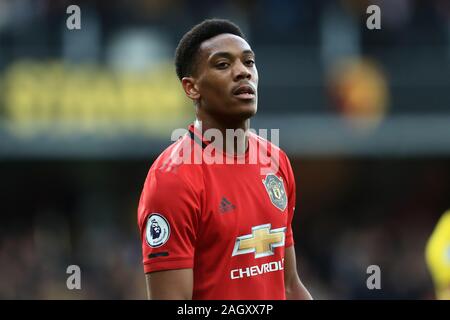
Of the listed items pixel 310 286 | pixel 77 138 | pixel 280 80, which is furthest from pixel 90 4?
pixel 310 286

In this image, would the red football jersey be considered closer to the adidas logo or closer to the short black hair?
the adidas logo

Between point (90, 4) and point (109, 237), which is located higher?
point (90, 4)

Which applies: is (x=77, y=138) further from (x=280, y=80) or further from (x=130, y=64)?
(x=280, y=80)

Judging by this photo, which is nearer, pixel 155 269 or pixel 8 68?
pixel 155 269

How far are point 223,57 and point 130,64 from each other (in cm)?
1125

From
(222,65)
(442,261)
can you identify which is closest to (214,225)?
(222,65)

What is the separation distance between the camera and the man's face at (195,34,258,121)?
5.81 m

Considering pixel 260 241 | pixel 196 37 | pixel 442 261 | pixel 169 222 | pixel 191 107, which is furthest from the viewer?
pixel 191 107

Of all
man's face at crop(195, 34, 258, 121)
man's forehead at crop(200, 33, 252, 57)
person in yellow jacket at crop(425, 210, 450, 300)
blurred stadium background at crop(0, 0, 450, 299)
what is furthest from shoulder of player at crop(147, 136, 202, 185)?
blurred stadium background at crop(0, 0, 450, 299)

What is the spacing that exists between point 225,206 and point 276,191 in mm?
455

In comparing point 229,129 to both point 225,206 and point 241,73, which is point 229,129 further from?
point 225,206

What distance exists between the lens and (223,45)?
586 centimetres

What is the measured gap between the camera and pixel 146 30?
682 inches

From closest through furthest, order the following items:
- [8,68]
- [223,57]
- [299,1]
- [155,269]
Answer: [155,269] < [223,57] < [8,68] < [299,1]
